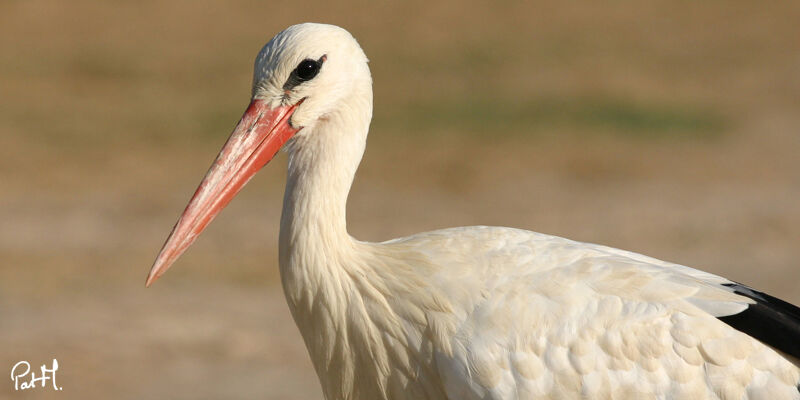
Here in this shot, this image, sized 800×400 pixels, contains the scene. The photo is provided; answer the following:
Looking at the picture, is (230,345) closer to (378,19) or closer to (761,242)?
(761,242)

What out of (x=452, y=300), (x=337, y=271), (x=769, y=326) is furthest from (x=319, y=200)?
(x=769, y=326)

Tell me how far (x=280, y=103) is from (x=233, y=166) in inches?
→ 10.0

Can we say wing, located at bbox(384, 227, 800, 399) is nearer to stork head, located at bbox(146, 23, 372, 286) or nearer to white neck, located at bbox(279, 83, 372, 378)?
white neck, located at bbox(279, 83, 372, 378)

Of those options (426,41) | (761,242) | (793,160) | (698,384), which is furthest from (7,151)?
(698,384)

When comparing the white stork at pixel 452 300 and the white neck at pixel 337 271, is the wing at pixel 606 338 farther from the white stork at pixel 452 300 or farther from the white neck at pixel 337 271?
the white neck at pixel 337 271

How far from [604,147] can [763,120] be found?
226 centimetres

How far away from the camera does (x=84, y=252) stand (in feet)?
28.9

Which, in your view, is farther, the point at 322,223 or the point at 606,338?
the point at 322,223

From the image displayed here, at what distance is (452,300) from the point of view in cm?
335

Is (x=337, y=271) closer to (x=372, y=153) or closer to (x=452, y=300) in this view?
(x=452, y=300)

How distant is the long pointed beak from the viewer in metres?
3.40

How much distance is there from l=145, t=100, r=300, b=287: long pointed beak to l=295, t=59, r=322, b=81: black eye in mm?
100

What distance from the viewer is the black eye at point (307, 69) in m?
3.38
